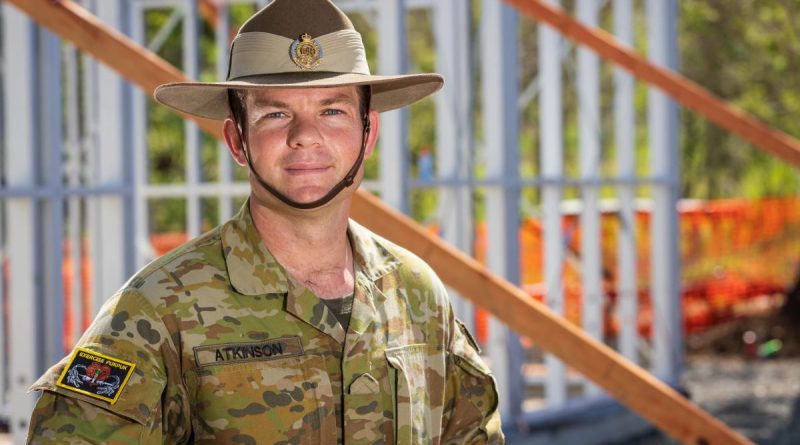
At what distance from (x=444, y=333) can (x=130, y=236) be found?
10.6ft

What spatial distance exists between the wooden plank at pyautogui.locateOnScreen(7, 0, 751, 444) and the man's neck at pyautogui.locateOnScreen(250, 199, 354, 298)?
1621 mm

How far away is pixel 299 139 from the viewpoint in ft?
8.27

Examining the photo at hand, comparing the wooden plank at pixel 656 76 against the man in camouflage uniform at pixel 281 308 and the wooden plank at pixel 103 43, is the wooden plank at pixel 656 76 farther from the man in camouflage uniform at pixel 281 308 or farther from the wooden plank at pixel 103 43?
the man in camouflage uniform at pixel 281 308

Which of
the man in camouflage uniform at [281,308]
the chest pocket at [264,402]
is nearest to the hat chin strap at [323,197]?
the man in camouflage uniform at [281,308]

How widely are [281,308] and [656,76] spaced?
6.06 meters

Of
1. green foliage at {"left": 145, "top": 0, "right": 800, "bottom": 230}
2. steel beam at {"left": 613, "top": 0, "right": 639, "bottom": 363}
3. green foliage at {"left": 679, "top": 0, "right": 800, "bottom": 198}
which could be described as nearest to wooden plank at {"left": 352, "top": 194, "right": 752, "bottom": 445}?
steel beam at {"left": 613, "top": 0, "right": 639, "bottom": 363}

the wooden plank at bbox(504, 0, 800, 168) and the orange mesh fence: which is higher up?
the wooden plank at bbox(504, 0, 800, 168)

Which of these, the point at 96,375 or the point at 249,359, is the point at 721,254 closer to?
the point at 249,359

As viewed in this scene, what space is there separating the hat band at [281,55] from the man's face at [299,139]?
40 millimetres

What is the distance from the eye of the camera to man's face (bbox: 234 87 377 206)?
2539 mm

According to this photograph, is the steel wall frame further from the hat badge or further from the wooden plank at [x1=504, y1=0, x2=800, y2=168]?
the hat badge

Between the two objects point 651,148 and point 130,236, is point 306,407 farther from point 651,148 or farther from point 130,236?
point 651,148

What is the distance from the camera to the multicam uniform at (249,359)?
229 centimetres

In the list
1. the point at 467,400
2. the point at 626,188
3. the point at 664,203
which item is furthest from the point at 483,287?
the point at 664,203
